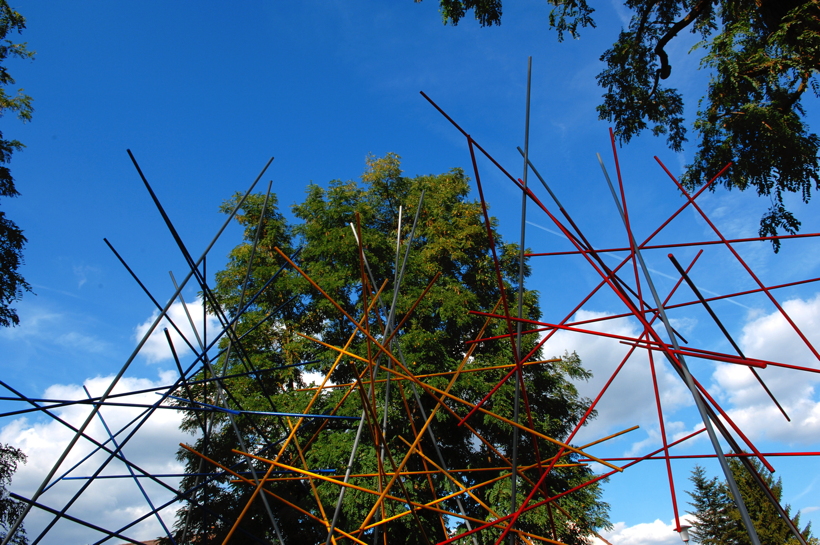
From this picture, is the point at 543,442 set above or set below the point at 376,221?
below

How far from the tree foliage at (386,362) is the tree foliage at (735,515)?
8.08 metres

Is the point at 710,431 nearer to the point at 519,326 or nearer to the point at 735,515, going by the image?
the point at 519,326

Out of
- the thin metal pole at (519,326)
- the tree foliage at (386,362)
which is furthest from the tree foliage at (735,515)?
the thin metal pole at (519,326)

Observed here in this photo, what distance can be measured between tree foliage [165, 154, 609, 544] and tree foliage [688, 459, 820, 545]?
808 cm

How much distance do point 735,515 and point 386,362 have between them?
1569 centimetres

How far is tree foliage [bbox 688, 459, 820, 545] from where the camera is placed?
16062 millimetres

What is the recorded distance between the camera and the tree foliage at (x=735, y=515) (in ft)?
52.7

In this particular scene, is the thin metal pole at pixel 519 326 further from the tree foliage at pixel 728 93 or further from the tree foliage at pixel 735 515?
the tree foliage at pixel 735 515

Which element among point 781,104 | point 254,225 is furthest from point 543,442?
point 254,225

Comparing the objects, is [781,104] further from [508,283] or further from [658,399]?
[658,399]

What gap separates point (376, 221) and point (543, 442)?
7372mm

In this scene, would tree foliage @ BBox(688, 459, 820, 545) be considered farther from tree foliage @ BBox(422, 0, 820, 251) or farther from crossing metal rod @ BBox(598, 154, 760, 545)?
crossing metal rod @ BBox(598, 154, 760, 545)

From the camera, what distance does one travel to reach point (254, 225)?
1494 cm

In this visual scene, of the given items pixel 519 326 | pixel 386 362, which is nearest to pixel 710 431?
pixel 519 326
